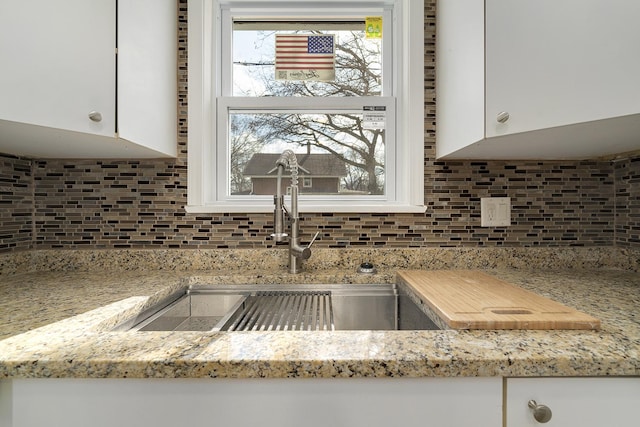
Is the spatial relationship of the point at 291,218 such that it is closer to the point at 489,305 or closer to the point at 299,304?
the point at 299,304

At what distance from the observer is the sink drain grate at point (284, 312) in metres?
0.89

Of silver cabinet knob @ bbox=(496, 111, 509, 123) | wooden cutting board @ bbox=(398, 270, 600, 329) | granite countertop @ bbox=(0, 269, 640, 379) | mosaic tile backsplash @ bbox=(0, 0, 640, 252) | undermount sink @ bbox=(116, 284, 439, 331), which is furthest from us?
mosaic tile backsplash @ bbox=(0, 0, 640, 252)

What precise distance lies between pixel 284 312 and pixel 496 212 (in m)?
0.93

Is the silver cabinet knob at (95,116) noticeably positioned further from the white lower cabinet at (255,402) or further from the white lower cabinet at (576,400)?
the white lower cabinet at (576,400)

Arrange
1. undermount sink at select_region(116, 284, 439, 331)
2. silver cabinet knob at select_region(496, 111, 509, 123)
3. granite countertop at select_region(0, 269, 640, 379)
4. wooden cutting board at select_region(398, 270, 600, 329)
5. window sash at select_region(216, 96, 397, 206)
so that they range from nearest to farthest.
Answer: granite countertop at select_region(0, 269, 640, 379) < wooden cutting board at select_region(398, 270, 600, 329) < silver cabinet knob at select_region(496, 111, 509, 123) < undermount sink at select_region(116, 284, 439, 331) < window sash at select_region(216, 96, 397, 206)

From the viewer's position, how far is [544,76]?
793 mm

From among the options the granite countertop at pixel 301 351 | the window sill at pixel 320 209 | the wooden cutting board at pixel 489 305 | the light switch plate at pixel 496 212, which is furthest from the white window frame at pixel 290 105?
the granite countertop at pixel 301 351

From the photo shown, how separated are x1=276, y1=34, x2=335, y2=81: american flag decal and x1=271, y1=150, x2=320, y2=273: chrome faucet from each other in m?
0.46

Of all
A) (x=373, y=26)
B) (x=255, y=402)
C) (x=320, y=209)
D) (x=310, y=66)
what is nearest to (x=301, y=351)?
(x=255, y=402)

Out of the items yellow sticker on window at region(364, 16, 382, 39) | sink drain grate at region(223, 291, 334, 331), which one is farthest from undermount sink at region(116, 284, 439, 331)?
yellow sticker on window at region(364, 16, 382, 39)

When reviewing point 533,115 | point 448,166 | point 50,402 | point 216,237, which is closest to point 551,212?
point 448,166

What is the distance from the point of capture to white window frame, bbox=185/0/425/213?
1233mm

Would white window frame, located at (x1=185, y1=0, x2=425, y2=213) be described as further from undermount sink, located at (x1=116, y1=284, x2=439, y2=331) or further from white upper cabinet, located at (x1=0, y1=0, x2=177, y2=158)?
undermount sink, located at (x1=116, y1=284, x2=439, y2=331)

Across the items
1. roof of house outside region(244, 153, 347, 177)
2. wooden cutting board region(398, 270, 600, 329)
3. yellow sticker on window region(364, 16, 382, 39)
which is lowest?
wooden cutting board region(398, 270, 600, 329)
